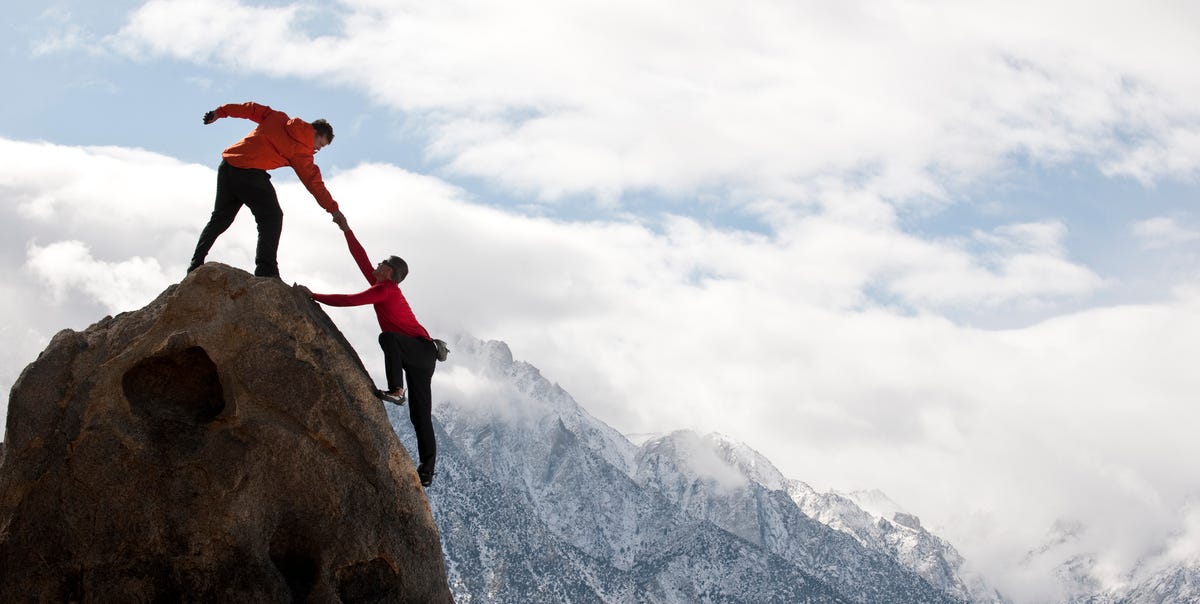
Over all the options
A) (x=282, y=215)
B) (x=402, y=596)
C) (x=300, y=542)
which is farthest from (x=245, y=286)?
(x=402, y=596)

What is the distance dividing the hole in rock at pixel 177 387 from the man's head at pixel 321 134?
13.9 ft

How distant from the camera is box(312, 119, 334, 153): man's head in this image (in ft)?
67.0

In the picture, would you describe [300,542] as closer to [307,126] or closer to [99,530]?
[99,530]

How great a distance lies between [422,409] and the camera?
69.3ft

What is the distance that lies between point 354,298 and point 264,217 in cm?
234

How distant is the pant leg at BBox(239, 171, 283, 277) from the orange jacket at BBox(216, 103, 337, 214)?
0.32m

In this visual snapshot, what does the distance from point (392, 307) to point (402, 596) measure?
4.82 metres

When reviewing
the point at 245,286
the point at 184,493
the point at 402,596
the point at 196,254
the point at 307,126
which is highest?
the point at 307,126

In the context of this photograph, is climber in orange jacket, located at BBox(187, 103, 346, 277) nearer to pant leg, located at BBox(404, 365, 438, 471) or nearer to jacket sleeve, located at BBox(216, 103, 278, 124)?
→ jacket sleeve, located at BBox(216, 103, 278, 124)

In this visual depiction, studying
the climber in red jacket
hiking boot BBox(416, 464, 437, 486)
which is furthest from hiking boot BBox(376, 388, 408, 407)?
hiking boot BBox(416, 464, 437, 486)

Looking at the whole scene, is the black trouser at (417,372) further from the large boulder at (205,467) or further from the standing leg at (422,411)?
the large boulder at (205,467)

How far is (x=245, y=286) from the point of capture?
18875 millimetres

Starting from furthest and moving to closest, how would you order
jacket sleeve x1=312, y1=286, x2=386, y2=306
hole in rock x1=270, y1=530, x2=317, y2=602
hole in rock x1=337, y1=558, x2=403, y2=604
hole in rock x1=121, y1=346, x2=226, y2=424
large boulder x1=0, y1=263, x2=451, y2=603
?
jacket sleeve x1=312, y1=286, x2=386, y2=306, hole in rock x1=337, y1=558, x2=403, y2=604, hole in rock x1=121, y1=346, x2=226, y2=424, hole in rock x1=270, y1=530, x2=317, y2=602, large boulder x1=0, y1=263, x2=451, y2=603

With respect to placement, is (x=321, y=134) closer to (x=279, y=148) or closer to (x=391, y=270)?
(x=279, y=148)
